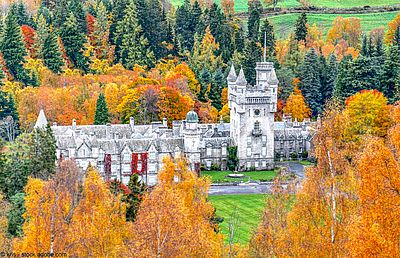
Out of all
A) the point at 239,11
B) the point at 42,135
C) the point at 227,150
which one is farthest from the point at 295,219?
the point at 239,11

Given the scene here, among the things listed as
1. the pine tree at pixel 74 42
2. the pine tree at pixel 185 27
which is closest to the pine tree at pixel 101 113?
the pine tree at pixel 74 42

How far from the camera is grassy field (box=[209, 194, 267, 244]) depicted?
216 ft

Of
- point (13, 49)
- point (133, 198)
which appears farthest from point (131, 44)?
point (133, 198)

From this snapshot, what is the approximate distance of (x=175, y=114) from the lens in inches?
4040

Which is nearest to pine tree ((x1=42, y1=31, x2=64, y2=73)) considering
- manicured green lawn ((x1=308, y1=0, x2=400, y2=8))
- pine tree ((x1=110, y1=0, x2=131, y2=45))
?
pine tree ((x1=110, y1=0, x2=131, y2=45))

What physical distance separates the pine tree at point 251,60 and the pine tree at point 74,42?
25.5m

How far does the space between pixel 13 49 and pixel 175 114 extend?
28.9 m

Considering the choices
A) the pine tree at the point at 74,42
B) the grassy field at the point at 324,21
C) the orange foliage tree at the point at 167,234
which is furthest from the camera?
the grassy field at the point at 324,21

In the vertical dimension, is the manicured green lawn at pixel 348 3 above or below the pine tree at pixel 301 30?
above

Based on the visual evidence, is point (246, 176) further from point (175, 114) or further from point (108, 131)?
point (175, 114)

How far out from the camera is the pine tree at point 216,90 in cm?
11425

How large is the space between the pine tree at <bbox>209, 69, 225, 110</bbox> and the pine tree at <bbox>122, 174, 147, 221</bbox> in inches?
2196

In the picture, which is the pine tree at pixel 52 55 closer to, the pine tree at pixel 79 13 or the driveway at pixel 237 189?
the pine tree at pixel 79 13

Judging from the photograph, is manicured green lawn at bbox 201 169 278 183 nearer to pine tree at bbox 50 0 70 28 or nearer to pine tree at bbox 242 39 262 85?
pine tree at bbox 242 39 262 85
